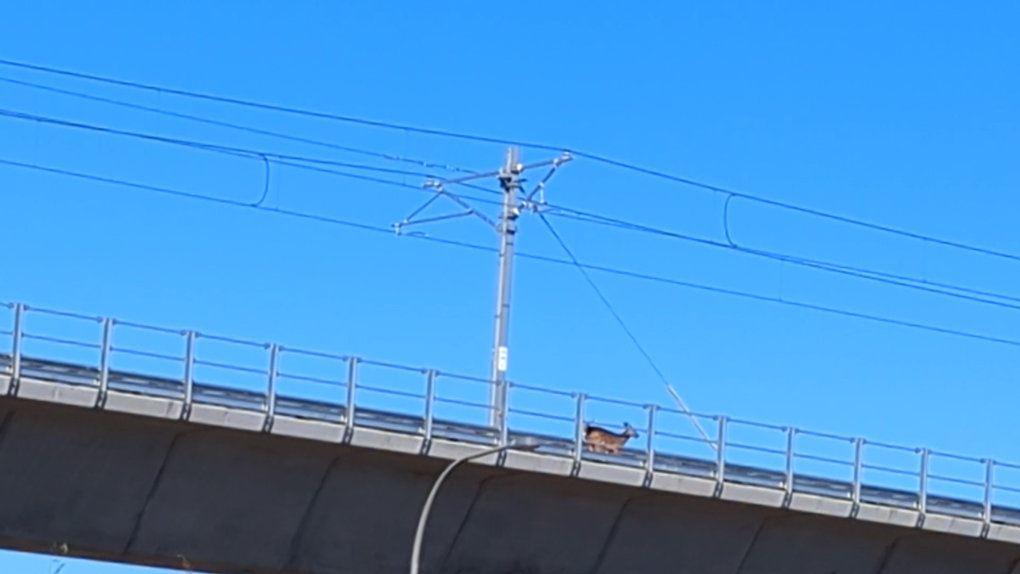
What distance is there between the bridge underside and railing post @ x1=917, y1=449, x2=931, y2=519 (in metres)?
0.53

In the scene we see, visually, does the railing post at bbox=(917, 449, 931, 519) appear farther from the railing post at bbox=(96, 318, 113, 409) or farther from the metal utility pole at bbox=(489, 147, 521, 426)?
the railing post at bbox=(96, 318, 113, 409)

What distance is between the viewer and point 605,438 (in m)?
39.1

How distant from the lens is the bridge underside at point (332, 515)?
32656 mm

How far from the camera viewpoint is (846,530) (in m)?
42.0

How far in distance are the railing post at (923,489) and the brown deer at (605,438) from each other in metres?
6.96

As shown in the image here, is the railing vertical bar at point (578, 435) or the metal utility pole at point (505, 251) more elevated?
the metal utility pole at point (505, 251)

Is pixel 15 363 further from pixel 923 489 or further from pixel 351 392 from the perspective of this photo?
pixel 923 489

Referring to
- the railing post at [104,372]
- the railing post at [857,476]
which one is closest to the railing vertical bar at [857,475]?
the railing post at [857,476]

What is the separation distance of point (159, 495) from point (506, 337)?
10.8m

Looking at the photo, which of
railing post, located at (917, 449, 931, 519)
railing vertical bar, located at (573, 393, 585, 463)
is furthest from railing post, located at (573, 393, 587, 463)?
railing post, located at (917, 449, 931, 519)

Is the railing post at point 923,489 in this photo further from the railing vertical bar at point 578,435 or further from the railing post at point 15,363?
the railing post at point 15,363

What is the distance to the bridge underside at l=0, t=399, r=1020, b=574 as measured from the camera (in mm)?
32656

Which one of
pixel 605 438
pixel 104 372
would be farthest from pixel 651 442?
pixel 104 372

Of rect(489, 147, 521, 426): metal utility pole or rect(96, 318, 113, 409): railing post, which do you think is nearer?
rect(96, 318, 113, 409): railing post
